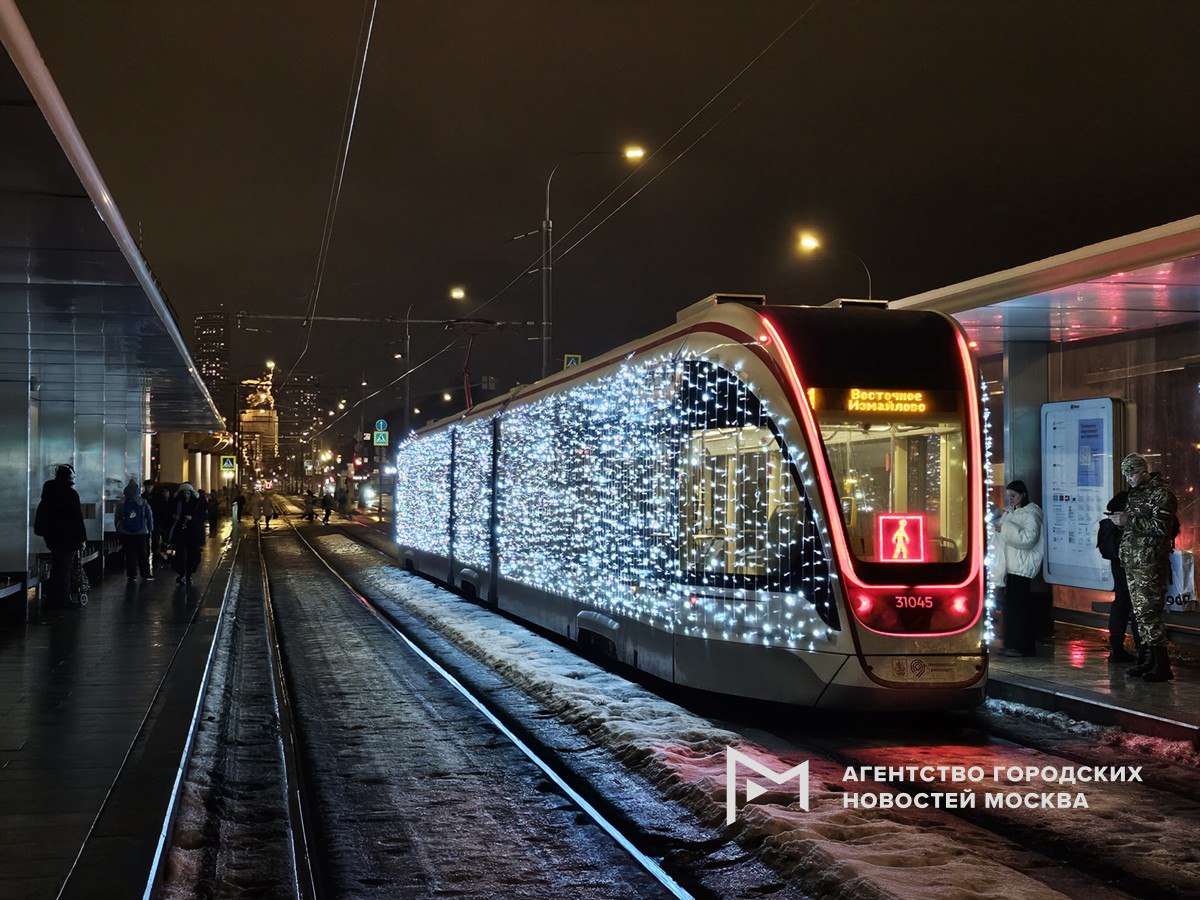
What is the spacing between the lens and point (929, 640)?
8.81 metres

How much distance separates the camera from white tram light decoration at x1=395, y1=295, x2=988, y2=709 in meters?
8.80

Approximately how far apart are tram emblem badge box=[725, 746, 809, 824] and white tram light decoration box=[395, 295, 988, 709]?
3.21 feet

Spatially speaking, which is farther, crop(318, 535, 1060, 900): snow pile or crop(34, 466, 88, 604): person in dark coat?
crop(34, 466, 88, 604): person in dark coat

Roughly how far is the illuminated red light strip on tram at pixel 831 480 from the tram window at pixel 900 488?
0.08m

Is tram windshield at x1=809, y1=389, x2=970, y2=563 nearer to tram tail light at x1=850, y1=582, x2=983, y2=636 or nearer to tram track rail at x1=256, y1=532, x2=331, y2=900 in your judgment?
tram tail light at x1=850, y1=582, x2=983, y2=636

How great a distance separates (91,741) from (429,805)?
2.61m

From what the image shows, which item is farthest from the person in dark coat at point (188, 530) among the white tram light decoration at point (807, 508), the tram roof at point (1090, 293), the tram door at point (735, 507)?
the tram door at point (735, 507)

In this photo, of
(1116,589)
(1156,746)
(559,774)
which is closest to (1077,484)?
(1116,589)

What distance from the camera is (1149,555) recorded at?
10.8 metres

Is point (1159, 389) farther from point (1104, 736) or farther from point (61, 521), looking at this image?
point (61, 521)

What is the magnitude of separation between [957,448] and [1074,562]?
5245 millimetres

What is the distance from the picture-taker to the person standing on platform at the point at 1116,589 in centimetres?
1162

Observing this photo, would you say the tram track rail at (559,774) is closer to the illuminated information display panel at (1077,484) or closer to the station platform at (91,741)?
the station platform at (91,741)

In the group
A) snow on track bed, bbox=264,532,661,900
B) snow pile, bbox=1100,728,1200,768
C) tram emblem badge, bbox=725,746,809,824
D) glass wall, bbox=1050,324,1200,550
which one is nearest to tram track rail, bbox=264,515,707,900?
snow on track bed, bbox=264,532,661,900
